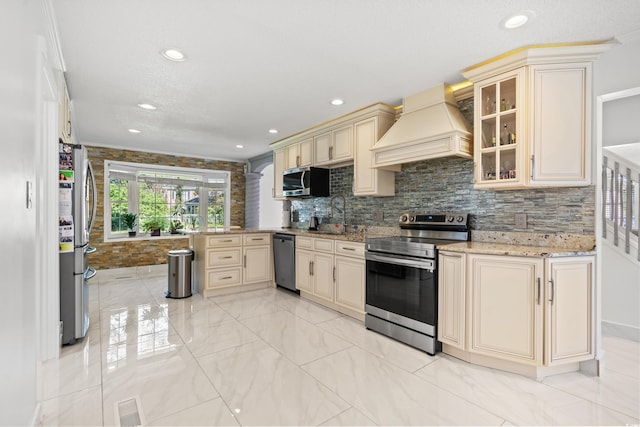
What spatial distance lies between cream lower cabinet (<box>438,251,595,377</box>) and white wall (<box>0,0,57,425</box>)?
2.61m

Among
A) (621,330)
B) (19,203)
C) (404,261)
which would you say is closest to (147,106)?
(19,203)

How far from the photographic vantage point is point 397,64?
2621 millimetres

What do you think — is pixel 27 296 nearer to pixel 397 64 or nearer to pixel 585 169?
pixel 397 64

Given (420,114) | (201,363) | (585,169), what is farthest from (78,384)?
(585,169)

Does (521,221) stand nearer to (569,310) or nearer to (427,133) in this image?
(569,310)

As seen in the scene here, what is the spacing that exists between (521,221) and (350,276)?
5.58ft

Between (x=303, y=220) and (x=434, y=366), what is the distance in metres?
3.29

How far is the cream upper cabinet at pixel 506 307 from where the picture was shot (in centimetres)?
217

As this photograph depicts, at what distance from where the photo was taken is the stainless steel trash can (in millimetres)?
4191

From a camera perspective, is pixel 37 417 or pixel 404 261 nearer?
pixel 37 417

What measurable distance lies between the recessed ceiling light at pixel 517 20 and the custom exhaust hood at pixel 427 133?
2.81 feet

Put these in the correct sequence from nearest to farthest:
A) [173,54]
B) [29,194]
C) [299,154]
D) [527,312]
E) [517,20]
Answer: [29,194], [517,20], [527,312], [173,54], [299,154]

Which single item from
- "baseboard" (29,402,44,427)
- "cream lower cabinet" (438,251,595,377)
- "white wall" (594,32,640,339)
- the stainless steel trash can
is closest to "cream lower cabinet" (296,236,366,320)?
"cream lower cabinet" (438,251,595,377)

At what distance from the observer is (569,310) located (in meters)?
2.21
